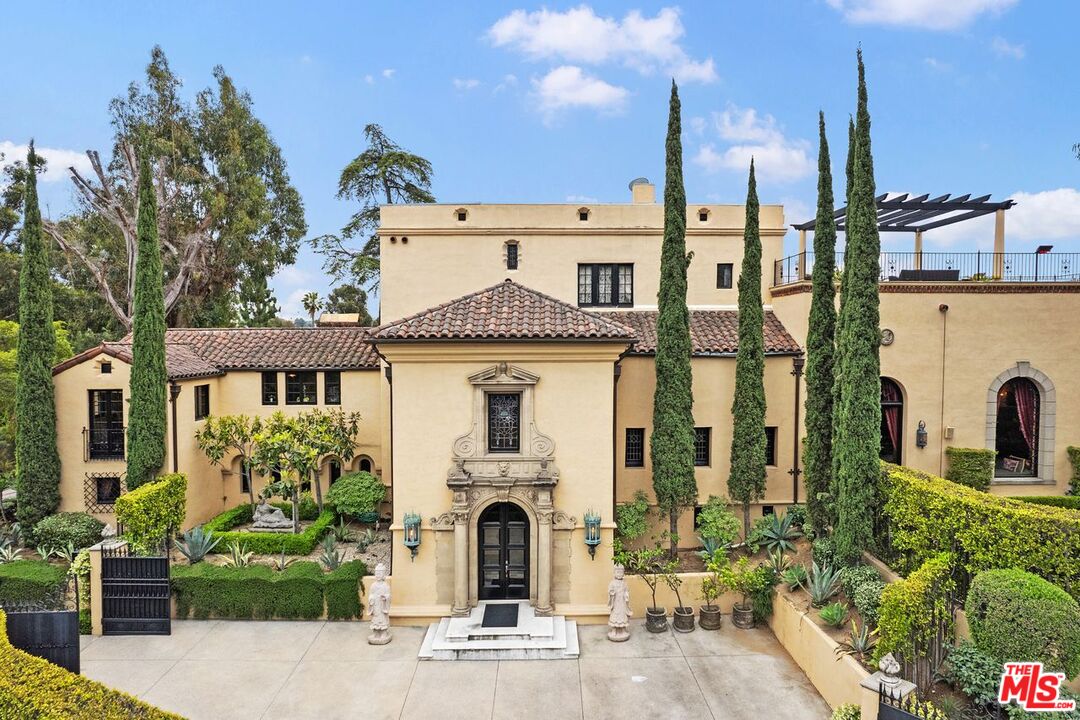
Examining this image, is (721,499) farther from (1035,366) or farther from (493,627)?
(1035,366)

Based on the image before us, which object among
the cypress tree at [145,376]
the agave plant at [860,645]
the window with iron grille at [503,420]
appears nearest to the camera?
the agave plant at [860,645]

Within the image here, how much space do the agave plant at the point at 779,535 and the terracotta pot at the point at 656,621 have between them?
395cm

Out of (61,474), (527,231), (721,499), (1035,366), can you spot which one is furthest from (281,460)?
(1035,366)

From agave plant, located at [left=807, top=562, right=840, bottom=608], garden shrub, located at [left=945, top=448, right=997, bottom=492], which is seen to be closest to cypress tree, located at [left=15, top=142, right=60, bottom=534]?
agave plant, located at [left=807, top=562, right=840, bottom=608]

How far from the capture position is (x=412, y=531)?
540 inches

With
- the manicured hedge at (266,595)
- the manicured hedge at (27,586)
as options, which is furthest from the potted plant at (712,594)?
the manicured hedge at (27,586)

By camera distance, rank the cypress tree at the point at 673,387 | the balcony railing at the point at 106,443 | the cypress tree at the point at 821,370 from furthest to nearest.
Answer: the balcony railing at the point at 106,443 < the cypress tree at the point at 673,387 < the cypress tree at the point at 821,370

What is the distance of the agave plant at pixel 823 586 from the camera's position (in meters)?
12.6

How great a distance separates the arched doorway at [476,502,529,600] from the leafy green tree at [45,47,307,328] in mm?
24804

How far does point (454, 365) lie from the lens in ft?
45.5

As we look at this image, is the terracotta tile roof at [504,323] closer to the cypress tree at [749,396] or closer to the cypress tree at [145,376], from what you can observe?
the cypress tree at [749,396]

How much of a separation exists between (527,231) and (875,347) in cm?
1250

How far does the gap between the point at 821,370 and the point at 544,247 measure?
10.6m

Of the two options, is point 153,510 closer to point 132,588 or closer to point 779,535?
point 132,588
